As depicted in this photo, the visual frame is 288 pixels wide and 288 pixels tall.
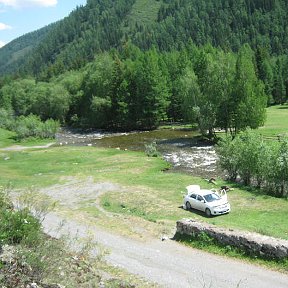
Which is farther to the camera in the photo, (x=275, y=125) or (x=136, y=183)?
(x=275, y=125)

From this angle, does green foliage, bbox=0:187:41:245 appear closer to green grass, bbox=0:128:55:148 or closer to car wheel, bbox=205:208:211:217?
car wheel, bbox=205:208:211:217

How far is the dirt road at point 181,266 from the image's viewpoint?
18938 mm

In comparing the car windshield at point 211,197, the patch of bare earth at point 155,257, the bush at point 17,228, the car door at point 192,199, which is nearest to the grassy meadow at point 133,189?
the patch of bare earth at point 155,257

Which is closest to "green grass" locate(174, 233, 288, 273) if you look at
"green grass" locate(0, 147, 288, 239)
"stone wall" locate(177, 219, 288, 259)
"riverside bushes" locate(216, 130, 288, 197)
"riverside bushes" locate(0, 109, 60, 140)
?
"stone wall" locate(177, 219, 288, 259)

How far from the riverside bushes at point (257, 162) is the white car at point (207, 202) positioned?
7.35 meters

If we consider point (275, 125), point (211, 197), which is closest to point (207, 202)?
point (211, 197)

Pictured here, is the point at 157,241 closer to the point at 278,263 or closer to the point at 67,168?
the point at 278,263

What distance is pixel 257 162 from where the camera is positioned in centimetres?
4091

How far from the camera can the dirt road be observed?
1894 centimetres

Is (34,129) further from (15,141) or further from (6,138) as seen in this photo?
(6,138)

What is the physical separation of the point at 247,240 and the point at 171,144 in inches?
2185

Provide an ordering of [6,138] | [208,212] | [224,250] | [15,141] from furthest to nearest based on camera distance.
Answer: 1. [6,138]
2. [15,141]
3. [208,212]
4. [224,250]

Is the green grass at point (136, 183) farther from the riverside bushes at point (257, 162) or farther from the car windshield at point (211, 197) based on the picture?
the riverside bushes at point (257, 162)

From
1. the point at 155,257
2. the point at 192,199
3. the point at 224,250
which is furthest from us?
the point at 192,199
